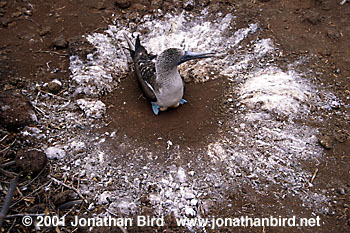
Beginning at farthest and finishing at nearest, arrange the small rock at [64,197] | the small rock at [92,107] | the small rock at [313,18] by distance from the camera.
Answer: the small rock at [313,18] → the small rock at [92,107] → the small rock at [64,197]

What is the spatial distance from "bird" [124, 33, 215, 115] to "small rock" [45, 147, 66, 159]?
4.36 ft

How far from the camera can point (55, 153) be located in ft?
11.2

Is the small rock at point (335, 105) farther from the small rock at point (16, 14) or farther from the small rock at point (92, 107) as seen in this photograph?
the small rock at point (16, 14)

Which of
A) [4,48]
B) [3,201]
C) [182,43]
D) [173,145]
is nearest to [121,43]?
[182,43]

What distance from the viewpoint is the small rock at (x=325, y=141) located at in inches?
136

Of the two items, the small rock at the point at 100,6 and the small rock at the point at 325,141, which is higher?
the small rock at the point at 100,6

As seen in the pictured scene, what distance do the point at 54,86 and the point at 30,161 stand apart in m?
1.36

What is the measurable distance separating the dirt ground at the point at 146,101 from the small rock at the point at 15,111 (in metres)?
0.01

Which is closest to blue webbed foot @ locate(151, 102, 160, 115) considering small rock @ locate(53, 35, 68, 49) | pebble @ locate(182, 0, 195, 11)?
small rock @ locate(53, 35, 68, 49)

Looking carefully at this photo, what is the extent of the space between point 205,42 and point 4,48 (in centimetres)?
327

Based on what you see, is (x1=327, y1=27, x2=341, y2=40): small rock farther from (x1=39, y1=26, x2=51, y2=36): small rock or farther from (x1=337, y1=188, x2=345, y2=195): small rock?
(x1=39, y1=26, x2=51, y2=36): small rock

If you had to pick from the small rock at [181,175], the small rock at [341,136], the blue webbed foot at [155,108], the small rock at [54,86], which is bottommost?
the small rock at [181,175]

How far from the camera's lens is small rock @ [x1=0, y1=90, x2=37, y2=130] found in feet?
11.4

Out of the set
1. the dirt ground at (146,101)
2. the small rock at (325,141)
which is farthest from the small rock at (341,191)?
the small rock at (325,141)
